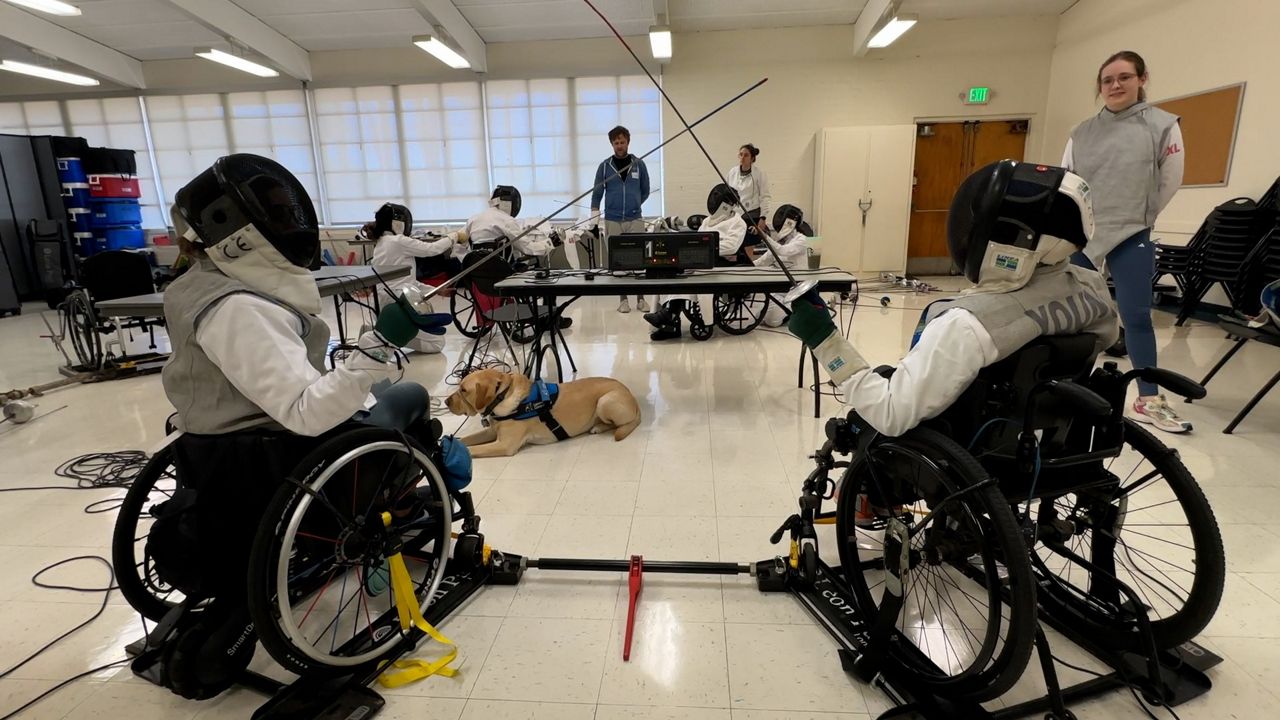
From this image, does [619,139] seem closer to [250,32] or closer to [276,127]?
[250,32]

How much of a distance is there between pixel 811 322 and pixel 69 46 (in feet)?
35.8

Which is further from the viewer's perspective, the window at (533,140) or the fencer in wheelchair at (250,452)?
the window at (533,140)

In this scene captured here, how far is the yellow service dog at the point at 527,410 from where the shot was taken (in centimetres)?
282

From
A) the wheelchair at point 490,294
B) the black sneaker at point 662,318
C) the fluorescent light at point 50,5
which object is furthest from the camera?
the fluorescent light at point 50,5

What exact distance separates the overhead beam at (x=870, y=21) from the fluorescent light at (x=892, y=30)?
62mm

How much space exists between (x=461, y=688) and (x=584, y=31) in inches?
342

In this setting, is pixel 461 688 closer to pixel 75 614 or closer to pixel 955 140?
pixel 75 614

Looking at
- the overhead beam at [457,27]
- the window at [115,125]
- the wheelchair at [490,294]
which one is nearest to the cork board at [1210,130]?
the wheelchair at [490,294]

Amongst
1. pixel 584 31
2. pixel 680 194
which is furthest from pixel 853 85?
pixel 584 31

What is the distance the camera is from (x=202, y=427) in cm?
130

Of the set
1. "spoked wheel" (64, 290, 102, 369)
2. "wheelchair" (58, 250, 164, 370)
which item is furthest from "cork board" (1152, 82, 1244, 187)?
"spoked wheel" (64, 290, 102, 369)

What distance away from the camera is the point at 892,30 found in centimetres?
703

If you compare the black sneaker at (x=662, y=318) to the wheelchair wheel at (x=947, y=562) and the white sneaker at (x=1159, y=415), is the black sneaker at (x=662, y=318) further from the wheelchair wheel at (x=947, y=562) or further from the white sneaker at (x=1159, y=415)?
the wheelchair wheel at (x=947, y=562)

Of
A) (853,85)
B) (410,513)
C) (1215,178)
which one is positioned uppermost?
(853,85)
